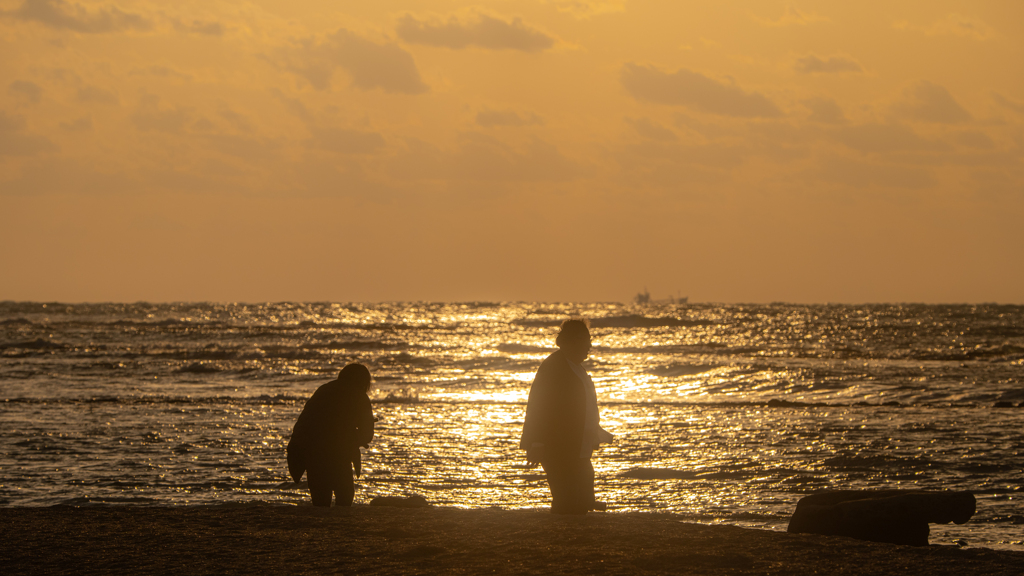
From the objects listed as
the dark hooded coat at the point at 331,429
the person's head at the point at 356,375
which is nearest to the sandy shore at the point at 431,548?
the dark hooded coat at the point at 331,429

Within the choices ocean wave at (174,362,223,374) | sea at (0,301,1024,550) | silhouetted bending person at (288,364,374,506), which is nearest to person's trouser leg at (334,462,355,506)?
silhouetted bending person at (288,364,374,506)

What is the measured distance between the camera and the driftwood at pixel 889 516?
6.43 metres

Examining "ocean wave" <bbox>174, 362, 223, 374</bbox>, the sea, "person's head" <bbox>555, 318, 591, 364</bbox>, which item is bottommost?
"ocean wave" <bbox>174, 362, 223, 374</bbox>

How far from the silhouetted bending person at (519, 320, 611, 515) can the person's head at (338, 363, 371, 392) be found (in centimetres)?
209

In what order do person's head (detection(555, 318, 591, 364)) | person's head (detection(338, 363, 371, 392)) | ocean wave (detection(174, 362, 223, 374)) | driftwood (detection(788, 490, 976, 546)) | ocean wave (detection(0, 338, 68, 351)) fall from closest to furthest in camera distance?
person's head (detection(555, 318, 591, 364)) < driftwood (detection(788, 490, 976, 546)) < person's head (detection(338, 363, 371, 392)) < ocean wave (detection(174, 362, 223, 374)) < ocean wave (detection(0, 338, 68, 351))

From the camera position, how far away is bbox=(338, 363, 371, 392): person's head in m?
7.59

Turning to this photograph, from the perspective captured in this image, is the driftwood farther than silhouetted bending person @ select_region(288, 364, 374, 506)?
No

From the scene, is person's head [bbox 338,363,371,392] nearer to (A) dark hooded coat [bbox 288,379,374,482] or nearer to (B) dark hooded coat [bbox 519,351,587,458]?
(A) dark hooded coat [bbox 288,379,374,482]

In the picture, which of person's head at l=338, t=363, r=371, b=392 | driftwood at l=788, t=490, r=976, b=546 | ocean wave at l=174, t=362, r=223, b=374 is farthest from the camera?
ocean wave at l=174, t=362, r=223, b=374

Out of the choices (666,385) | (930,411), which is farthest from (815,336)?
(930,411)

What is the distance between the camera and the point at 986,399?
20.5 metres

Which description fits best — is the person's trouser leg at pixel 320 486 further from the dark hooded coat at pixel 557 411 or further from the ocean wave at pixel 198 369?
the ocean wave at pixel 198 369

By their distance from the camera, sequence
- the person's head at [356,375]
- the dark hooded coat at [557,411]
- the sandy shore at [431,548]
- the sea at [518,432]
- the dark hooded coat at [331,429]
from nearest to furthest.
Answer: the sandy shore at [431,548] → the dark hooded coat at [557,411] → the dark hooded coat at [331,429] → the person's head at [356,375] → the sea at [518,432]

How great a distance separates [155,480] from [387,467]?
2.74m
